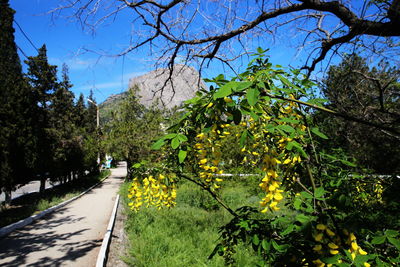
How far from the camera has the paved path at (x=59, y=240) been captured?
16.5ft

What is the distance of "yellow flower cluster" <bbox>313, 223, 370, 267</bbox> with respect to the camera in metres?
1.18

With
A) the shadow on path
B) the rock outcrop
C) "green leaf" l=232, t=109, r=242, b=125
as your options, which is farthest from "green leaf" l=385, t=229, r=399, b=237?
the shadow on path

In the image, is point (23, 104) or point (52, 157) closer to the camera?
point (23, 104)

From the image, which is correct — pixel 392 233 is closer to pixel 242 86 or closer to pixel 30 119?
pixel 242 86

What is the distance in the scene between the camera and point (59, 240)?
20.7 feet

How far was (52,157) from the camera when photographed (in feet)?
40.7

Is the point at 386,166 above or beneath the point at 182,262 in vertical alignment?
above

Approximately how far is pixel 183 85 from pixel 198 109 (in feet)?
7.57

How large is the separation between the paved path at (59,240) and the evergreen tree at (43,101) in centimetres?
362

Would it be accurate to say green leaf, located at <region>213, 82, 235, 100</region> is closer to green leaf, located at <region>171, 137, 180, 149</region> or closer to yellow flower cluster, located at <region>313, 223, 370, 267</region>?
green leaf, located at <region>171, 137, 180, 149</region>

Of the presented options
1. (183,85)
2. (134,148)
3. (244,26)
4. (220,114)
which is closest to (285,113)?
(220,114)

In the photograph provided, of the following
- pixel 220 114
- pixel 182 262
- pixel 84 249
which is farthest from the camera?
pixel 84 249

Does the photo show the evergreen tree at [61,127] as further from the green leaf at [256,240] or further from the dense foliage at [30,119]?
the green leaf at [256,240]

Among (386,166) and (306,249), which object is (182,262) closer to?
(306,249)
